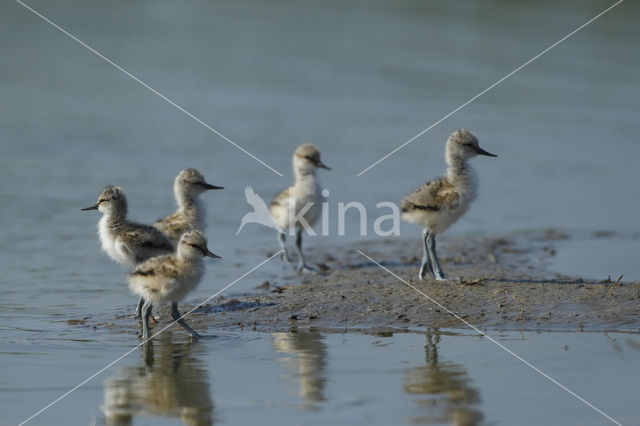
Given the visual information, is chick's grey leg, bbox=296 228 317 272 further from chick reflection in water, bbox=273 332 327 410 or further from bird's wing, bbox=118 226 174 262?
chick reflection in water, bbox=273 332 327 410

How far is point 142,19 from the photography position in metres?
22.0

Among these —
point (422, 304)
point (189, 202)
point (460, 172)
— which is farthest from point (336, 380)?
point (189, 202)

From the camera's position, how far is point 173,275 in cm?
693

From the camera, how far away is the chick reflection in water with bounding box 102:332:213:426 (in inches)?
212

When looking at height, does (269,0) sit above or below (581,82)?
above

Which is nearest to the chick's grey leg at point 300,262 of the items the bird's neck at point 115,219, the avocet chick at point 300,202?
the avocet chick at point 300,202

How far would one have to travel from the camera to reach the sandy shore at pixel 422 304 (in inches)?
289

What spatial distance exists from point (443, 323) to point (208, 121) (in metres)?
8.58

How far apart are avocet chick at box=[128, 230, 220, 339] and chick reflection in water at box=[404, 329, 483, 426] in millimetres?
1705

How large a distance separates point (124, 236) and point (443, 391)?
311cm

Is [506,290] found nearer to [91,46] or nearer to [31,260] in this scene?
[31,260]

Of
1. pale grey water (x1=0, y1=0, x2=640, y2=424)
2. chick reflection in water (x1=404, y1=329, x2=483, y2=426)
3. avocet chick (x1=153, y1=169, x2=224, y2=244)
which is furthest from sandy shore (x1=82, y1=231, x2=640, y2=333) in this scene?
chick reflection in water (x1=404, y1=329, x2=483, y2=426)

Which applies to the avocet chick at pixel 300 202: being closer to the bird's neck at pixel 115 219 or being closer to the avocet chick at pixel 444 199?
the avocet chick at pixel 444 199

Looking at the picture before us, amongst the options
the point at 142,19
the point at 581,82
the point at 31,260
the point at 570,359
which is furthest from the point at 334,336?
the point at 142,19
